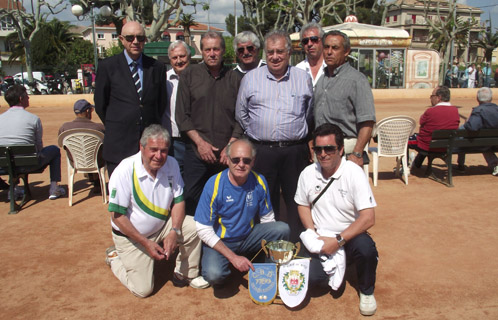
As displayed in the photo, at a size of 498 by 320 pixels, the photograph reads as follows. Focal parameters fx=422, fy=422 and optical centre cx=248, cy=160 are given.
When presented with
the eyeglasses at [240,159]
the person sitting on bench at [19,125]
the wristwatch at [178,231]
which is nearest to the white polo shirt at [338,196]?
the eyeglasses at [240,159]

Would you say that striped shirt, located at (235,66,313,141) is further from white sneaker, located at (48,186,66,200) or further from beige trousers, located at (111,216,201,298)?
white sneaker, located at (48,186,66,200)

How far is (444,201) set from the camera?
19.2ft

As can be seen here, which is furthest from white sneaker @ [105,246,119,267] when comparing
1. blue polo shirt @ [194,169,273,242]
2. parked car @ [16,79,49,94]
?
parked car @ [16,79,49,94]

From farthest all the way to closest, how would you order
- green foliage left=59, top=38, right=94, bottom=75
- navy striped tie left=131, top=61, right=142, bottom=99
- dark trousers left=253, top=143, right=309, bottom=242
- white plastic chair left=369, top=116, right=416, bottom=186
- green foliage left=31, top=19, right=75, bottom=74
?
green foliage left=59, top=38, right=94, bottom=75 → green foliage left=31, top=19, right=75, bottom=74 → white plastic chair left=369, top=116, right=416, bottom=186 → navy striped tie left=131, top=61, right=142, bottom=99 → dark trousers left=253, top=143, right=309, bottom=242

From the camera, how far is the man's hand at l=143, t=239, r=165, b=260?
3.43 meters

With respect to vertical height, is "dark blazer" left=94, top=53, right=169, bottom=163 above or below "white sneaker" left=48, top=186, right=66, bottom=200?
above

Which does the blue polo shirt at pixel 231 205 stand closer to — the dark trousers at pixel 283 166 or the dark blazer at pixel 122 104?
the dark trousers at pixel 283 166

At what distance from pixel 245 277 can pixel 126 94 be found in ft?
6.79

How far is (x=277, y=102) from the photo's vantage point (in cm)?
377

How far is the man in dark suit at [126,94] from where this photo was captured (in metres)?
4.07

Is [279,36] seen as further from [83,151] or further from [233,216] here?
[83,151]

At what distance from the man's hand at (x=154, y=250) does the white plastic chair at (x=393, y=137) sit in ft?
14.0

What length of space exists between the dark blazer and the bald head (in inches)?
4.5

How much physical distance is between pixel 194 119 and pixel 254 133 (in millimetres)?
622
